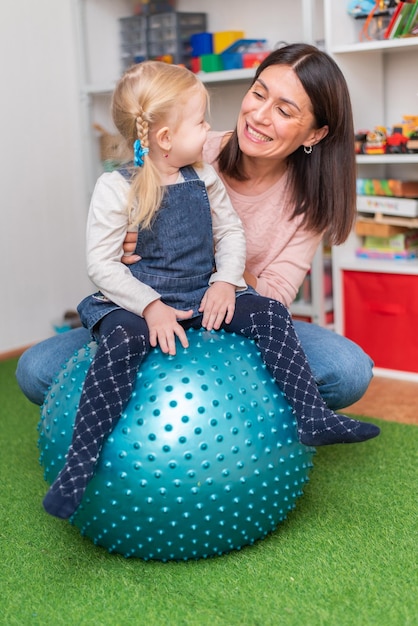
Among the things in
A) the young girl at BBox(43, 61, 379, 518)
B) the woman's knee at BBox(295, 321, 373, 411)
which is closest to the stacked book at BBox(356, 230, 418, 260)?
the woman's knee at BBox(295, 321, 373, 411)

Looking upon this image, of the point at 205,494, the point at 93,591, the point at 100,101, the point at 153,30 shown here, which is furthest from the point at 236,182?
the point at 100,101

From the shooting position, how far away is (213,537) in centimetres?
148

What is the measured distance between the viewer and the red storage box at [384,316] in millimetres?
2705

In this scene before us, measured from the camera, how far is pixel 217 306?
5.24 ft

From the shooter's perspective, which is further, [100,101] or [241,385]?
[100,101]

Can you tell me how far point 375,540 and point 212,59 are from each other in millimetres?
1978

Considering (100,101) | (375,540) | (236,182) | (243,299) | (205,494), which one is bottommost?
(375,540)

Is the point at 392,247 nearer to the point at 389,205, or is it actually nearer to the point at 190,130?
the point at 389,205

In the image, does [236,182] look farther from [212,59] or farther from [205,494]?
[212,59]

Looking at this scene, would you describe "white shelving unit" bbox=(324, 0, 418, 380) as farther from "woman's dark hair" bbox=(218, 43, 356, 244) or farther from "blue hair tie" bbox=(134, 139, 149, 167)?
"blue hair tie" bbox=(134, 139, 149, 167)

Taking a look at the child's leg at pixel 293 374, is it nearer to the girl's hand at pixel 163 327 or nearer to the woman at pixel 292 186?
the girl's hand at pixel 163 327

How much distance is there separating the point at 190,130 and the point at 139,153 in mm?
113

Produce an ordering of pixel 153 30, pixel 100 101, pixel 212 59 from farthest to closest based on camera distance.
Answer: pixel 100 101 → pixel 153 30 → pixel 212 59

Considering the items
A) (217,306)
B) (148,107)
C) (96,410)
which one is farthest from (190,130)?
(96,410)
